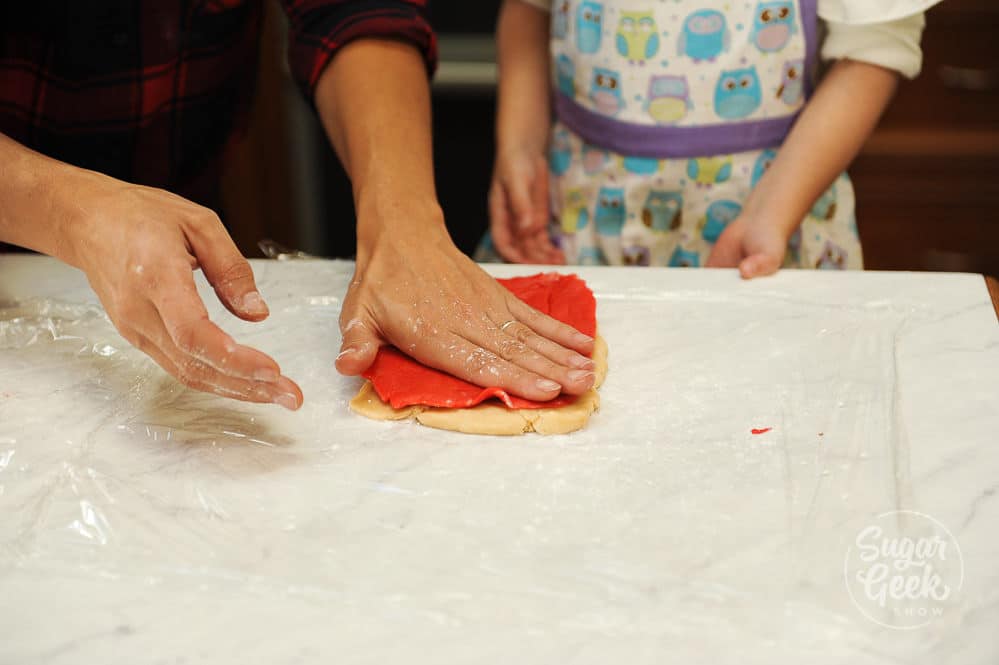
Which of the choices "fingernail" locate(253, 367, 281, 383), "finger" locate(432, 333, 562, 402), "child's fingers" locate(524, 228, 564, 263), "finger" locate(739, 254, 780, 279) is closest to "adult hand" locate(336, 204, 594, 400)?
"finger" locate(432, 333, 562, 402)

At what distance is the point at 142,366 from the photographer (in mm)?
923

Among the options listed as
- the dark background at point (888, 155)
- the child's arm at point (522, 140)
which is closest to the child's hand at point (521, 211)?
the child's arm at point (522, 140)

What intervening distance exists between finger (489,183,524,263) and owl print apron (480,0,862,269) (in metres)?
0.08

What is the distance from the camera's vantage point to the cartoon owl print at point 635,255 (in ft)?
4.21

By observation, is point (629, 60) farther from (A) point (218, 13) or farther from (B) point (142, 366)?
(B) point (142, 366)

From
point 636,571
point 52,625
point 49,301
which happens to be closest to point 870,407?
point 636,571

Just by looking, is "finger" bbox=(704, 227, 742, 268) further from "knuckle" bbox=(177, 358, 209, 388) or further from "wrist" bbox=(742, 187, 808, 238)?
"knuckle" bbox=(177, 358, 209, 388)

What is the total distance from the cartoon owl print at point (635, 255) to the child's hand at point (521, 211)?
9 cm

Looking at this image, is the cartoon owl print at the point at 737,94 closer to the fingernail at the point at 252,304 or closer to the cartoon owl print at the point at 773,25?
the cartoon owl print at the point at 773,25

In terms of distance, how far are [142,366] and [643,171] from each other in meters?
0.68

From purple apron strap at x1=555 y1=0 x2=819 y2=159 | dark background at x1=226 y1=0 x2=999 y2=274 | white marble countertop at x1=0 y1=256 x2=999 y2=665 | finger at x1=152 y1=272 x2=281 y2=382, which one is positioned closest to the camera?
white marble countertop at x1=0 y1=256 x2=999 y2=665

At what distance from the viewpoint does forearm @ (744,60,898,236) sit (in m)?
1.14

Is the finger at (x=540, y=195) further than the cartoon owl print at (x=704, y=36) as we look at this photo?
Yes

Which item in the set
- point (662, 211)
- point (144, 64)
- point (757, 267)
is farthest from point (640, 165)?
point (144, 64)
